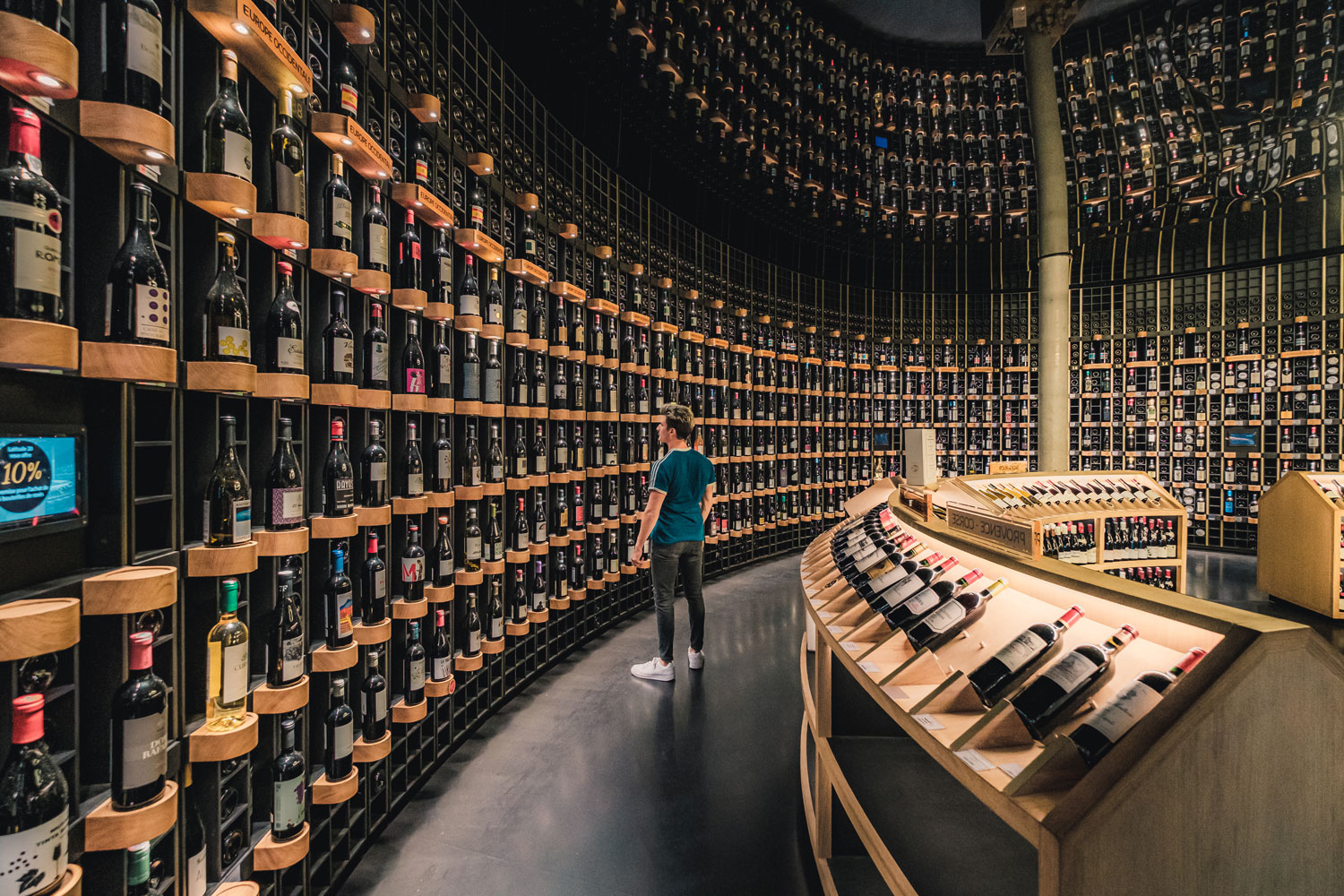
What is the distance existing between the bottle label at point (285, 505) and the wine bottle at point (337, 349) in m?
0.46

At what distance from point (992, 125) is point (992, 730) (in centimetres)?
911

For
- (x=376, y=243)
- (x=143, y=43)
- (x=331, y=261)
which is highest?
(x=143, y=43)

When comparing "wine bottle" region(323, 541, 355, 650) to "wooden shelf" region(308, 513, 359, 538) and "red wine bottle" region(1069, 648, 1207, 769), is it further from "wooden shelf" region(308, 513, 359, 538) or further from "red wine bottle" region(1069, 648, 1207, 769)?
"red wine bottle" region(1069, 648, 1207, 769)

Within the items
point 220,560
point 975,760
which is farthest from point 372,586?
point 975,760

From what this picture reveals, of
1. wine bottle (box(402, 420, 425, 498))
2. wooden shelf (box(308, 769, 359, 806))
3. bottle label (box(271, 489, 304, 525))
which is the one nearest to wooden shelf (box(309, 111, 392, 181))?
wine bottle (box(402, 420, 425, 498))

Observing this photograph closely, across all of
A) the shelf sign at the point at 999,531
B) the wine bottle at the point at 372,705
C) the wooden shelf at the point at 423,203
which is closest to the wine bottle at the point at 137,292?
the wooden shelf at the point at 423,203

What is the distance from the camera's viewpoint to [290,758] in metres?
2.03

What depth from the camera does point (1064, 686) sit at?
48.7 inches

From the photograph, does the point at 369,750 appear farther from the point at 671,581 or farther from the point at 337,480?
the point at 671,581

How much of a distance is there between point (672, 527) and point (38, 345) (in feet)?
10.5

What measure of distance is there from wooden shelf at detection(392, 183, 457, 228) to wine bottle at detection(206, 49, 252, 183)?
2.95ft

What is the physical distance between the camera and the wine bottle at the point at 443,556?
9.95 ft

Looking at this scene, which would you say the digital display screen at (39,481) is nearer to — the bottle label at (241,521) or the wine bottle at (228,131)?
the bottle label at (241,521)

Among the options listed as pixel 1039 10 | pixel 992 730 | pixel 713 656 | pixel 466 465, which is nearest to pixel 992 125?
pixel 1039 10
